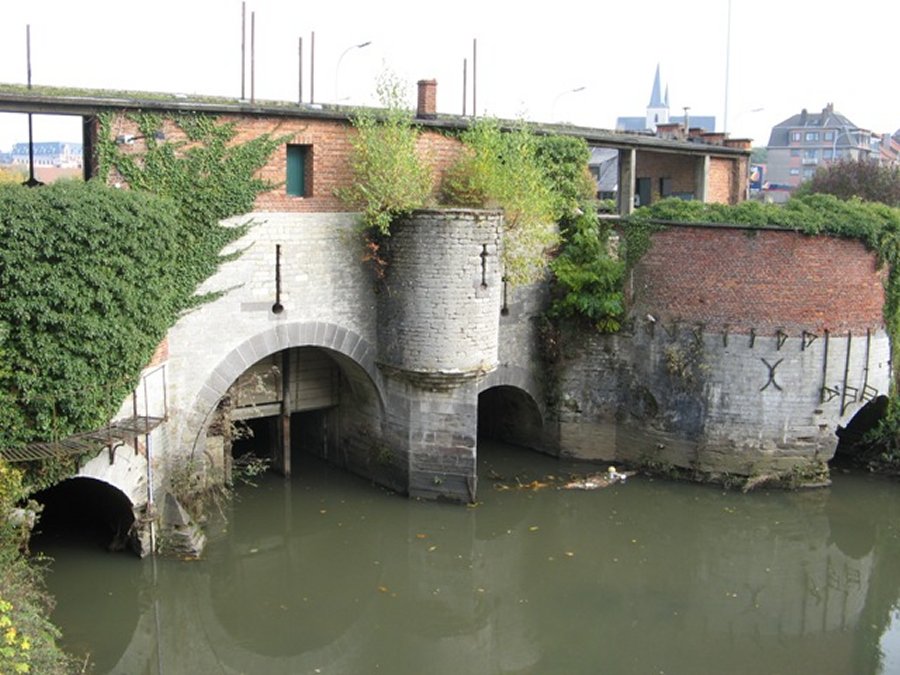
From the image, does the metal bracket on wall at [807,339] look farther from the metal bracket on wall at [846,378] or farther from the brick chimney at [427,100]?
the brick chimney at [427,100]

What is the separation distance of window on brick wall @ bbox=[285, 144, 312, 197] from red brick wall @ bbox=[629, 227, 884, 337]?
274 inches

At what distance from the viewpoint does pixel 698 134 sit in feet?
92.5

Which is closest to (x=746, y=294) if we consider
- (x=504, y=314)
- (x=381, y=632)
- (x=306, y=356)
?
(x=504, y=314)

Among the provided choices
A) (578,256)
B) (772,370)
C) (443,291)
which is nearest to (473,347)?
(443,291)

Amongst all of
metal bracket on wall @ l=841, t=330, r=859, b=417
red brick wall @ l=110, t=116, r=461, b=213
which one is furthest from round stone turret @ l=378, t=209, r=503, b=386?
metal bracket on wall @ l=841, t=330, r=859, b=417

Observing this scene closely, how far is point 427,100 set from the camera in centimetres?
1856

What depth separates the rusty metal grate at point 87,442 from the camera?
11.9 meters

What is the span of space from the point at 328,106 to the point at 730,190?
13.4 meters

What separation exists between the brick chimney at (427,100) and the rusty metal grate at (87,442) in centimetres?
806

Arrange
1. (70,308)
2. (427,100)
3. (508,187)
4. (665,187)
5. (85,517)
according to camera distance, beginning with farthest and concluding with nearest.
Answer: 1. (665,187)
2. (427,100)
3. (508,187)
4. (85,517)
5. (70,308)

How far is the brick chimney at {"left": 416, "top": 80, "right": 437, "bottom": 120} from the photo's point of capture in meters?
18.4

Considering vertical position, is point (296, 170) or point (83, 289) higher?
point (296, 170)

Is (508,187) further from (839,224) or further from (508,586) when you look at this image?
(508,586)

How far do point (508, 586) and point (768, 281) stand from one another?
25.5 ft
